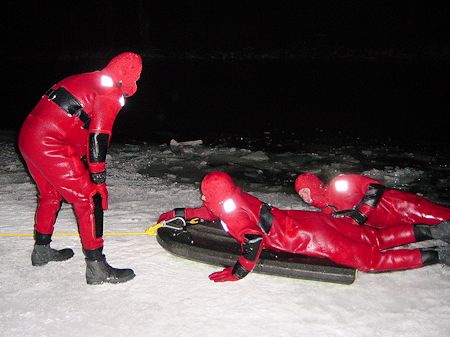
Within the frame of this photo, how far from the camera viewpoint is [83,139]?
3498 mm

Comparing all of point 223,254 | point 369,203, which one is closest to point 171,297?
point 223,254

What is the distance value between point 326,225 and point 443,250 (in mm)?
946

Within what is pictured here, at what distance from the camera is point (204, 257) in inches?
147

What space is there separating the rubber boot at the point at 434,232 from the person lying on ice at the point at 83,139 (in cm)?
251

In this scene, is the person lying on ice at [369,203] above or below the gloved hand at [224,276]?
above

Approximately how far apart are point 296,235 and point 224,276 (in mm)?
659

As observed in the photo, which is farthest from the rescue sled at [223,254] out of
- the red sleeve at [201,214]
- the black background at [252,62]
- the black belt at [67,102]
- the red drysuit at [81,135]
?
the black background at [252,62]

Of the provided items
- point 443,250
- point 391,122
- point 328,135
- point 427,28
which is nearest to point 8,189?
point 443,250

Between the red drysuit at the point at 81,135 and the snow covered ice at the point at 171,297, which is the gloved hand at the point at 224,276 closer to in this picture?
the snow covered ice at the point at 171,297

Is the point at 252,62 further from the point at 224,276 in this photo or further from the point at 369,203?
the point at 224,276

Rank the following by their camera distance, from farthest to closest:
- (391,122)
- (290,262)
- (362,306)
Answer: (391,122), (290,262), (362,306)

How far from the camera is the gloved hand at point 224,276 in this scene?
3.43 metres

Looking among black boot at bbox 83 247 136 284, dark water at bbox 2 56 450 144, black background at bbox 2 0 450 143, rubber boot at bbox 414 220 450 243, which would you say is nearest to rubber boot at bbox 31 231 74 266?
black boot at bbox 83 247 136 284

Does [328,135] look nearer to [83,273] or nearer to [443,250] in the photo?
[443,250]
